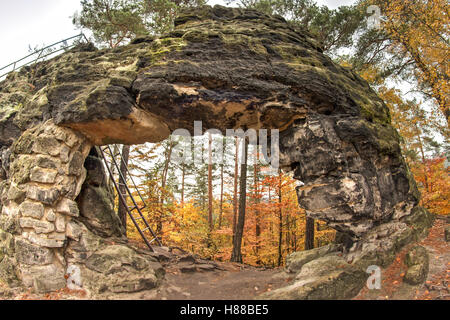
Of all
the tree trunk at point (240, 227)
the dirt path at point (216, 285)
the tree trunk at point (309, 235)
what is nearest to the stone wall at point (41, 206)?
the dirt path at point (216, 285)

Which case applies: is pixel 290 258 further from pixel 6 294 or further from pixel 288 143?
pixel 6 294

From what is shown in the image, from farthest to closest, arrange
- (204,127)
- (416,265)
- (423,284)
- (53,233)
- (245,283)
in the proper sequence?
(204,127), (245,283), (53,233), (416,265), (423,284)

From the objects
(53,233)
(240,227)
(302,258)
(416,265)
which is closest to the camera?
(416,265)

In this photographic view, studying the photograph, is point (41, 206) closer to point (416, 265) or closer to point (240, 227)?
point (240, 227)

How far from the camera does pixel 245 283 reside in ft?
18.8

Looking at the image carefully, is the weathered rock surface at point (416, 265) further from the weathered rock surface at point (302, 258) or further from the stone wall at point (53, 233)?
the stone wall at point (53, 233)

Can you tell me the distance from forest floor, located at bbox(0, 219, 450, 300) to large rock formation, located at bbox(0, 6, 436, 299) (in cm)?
26

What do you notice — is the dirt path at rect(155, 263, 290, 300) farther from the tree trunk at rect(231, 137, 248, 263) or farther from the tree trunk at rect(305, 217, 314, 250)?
the tree trunk at rect(305, 217, 314, 250)

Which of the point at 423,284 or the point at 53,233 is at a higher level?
the point at 53,233

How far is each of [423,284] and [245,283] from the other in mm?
3548

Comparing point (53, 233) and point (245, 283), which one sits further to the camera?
point (245, 283)

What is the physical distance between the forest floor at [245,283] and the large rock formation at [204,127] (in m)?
0.26

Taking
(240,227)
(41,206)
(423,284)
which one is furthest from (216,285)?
(41,206)
